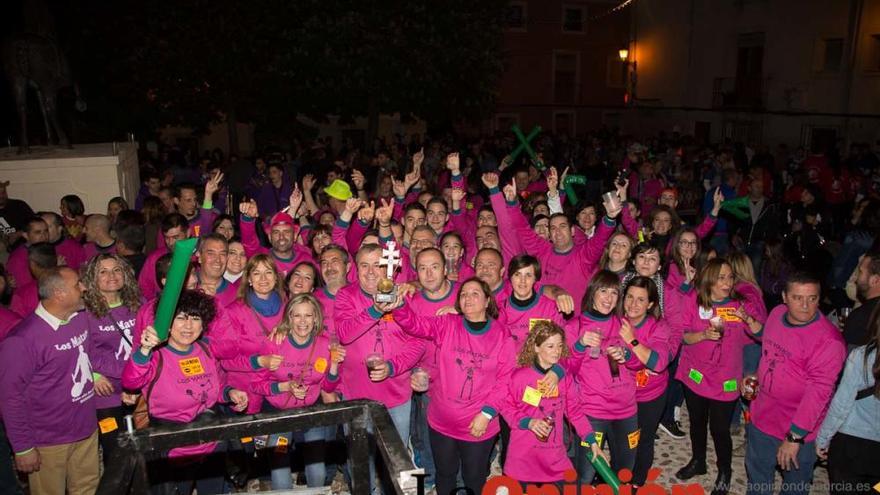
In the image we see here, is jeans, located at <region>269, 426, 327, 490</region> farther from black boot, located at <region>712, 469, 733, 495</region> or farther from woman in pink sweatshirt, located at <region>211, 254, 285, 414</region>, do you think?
black boot, located at <region>712, 469, 733, 495</region>

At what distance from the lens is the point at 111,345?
4387mm

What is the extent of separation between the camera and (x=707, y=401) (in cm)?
480

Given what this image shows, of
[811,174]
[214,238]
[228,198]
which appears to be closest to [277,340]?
[214,238]

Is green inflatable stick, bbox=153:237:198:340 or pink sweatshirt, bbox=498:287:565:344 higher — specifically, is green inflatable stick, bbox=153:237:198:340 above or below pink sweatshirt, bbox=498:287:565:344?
above

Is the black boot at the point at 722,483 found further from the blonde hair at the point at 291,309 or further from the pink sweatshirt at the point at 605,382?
the blonde hair at the point at 291,309

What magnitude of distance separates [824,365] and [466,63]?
14.0m

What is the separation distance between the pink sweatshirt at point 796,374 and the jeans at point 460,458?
6.32ft

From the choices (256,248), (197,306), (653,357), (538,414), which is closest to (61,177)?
(256,248)

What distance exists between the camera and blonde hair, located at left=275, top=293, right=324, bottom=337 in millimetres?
4285

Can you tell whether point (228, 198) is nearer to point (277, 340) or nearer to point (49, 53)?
point (49, 53)

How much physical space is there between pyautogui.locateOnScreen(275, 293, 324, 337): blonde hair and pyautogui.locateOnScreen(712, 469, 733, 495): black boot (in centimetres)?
333

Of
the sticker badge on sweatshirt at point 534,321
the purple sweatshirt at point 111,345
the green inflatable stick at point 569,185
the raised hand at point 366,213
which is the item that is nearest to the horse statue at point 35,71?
the raised hand at point 366,213

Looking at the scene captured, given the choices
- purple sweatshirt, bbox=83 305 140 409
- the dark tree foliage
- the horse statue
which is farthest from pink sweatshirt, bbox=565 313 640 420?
the dark tree foliage

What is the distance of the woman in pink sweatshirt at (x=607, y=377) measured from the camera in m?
4.29
